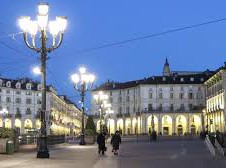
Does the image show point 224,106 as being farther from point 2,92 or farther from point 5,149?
point 5,149

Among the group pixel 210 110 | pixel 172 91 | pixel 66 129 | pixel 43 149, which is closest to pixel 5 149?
pixel 43 149

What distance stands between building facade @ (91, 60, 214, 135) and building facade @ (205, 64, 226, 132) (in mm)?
7556

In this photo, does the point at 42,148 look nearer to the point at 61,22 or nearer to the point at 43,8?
the point at 61,22

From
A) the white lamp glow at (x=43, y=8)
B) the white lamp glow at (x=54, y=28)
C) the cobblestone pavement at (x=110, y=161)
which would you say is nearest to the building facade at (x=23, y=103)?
the cobblestone pavement at (x=110, y=161)

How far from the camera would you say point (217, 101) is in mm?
126250

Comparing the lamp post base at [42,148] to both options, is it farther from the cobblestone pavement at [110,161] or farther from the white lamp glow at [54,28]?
the white lamp glow at [54,28]

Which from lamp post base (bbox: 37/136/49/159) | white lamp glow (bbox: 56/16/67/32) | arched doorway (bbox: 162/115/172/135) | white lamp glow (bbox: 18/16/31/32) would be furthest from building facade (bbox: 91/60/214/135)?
white lamp glow (bbox: 18/16/31/32)

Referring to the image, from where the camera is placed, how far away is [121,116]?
168375mm

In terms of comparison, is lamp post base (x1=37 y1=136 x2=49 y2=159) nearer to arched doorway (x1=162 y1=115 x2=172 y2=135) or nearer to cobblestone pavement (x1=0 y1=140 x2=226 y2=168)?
cobblestone pavement (x1=0 y1=140 x2=226 y2=168)

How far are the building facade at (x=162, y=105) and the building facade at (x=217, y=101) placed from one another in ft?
24.8

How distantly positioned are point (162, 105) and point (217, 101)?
3316 centimetres

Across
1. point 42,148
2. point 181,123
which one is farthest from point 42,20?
point 181,123

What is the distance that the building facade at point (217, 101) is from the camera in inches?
4647

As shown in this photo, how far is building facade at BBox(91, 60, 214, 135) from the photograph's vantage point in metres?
151
